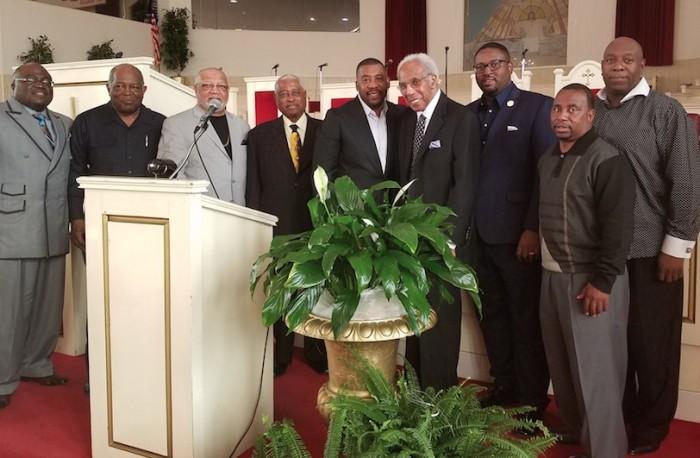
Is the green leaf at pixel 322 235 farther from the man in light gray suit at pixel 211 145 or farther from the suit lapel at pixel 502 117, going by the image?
the man in light gray suit at pixel 211 145

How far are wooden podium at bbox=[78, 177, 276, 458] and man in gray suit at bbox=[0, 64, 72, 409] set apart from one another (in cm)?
100

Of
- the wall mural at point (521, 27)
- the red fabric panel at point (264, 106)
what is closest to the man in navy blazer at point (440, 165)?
the red fabric panel at point (264, 106)

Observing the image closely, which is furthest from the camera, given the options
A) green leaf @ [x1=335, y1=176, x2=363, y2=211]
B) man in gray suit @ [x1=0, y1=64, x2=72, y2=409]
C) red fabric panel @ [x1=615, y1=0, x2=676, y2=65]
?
red fabric panel @ [x1=615, y1=0, x2=676, y2=65]

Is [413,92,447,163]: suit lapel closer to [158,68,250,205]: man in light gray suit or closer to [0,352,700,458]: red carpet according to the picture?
[158,68,250,205]: man in light gray suit

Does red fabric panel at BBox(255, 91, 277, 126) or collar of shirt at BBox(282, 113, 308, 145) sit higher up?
red fabric panel at BBox(255, 91, 277, 126)

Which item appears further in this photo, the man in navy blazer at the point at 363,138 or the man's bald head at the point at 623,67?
the man in navy blazer at the point at 363,138

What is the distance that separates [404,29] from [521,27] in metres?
2.02

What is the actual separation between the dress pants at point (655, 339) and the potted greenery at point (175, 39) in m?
10.0

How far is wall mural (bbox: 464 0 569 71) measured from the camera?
32.4 ft

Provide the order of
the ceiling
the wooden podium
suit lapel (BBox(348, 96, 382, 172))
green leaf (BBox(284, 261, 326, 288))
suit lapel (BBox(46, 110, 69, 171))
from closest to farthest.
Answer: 1. green leaf (BBox(284, 261, 326, 288))
2. the wooden podium
3. suit lapel (BBox(348, 96, 382, 172))
4. suit lapel (BBox(46, 110, 69, 171))
5. the ceiling

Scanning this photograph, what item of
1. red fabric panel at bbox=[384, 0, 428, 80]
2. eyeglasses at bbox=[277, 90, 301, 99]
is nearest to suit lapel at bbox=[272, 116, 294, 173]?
eyeglasses at bbox=[277, 90, 301, 99]

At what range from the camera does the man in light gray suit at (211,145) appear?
9.98 feet

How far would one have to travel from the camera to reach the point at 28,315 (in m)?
3.18

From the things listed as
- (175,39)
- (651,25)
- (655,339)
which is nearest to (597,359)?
(655,339)
